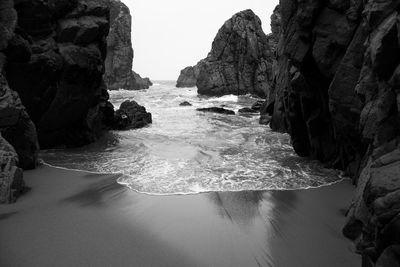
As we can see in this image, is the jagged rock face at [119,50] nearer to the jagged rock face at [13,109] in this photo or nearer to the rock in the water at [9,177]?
the jagged rock face at [13,109]

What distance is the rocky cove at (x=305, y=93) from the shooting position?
5.68 m

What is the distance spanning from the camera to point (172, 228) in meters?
7.00

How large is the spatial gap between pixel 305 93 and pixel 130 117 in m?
14.3

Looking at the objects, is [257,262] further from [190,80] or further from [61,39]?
[190,80]

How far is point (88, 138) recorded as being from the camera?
17.2m

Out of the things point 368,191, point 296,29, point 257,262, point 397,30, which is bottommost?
point 257,262

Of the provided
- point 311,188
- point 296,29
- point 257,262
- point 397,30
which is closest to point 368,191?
point 257,262

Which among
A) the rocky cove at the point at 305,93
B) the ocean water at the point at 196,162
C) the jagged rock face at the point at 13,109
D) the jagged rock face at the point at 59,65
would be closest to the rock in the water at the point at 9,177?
the rocky cove at the point at 305,93

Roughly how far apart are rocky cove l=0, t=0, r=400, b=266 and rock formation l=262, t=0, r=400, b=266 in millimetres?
23

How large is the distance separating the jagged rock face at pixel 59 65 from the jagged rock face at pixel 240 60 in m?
40.9

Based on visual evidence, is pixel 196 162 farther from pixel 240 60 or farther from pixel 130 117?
pixel 240 60

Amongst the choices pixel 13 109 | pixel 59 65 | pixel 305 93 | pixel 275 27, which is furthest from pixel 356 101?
pixel 275 27

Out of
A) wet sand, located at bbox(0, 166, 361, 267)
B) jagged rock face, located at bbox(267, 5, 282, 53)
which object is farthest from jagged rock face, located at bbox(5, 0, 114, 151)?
jagged rock face, located at bbox(267, 5, 282, 53)

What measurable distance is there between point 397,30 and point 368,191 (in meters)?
2.68
